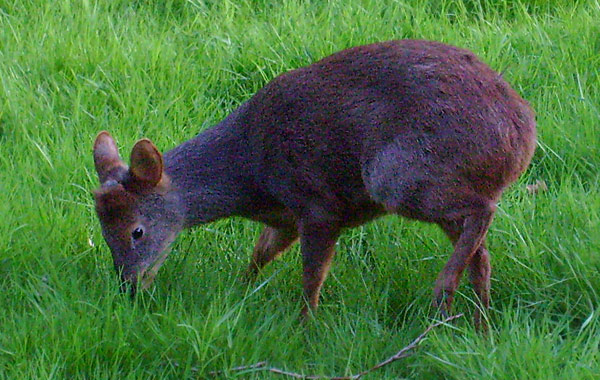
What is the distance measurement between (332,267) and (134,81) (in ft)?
5.93

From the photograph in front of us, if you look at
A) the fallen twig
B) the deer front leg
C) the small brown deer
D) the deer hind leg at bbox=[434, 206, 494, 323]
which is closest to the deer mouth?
the small brown deer

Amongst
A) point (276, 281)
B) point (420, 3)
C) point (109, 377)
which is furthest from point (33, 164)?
point (420, 3)

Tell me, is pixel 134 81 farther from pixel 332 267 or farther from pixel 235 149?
pixel 332 267

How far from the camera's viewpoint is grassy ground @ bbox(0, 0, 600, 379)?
4.17 metres

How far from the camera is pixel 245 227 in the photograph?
5617 millimetres

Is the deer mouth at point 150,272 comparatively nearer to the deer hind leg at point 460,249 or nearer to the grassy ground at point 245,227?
the grassy ground at point 245,227

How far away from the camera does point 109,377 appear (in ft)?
13.4

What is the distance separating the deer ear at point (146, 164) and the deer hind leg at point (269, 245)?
611 millimetres

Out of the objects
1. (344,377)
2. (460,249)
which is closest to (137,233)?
(344,377)

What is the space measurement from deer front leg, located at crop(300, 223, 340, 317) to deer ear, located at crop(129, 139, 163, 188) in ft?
2.40

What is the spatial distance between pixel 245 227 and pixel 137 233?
85 centimetres

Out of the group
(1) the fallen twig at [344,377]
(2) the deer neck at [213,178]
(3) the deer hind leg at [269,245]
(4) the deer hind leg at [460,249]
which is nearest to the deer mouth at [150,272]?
(2) the deer neck at [213,178]

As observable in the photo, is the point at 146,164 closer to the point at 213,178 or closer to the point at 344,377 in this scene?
the point at 213,178

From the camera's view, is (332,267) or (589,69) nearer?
(332,267)
